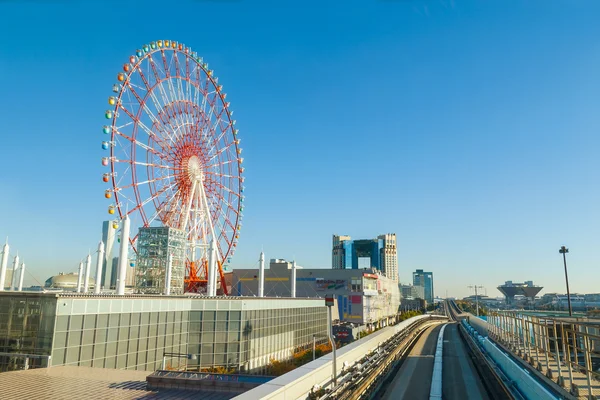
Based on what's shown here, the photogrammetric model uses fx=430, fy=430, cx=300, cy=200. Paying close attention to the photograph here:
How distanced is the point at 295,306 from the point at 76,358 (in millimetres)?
30695

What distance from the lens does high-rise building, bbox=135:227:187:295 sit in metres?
49.7

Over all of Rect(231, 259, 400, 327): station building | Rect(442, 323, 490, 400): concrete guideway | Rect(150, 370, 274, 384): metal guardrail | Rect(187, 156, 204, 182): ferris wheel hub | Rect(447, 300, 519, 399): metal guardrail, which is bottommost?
Rect(442, 323, 490, 400): concrete guideway

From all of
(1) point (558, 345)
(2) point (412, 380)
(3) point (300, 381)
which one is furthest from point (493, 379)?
(3) point (300, 381)

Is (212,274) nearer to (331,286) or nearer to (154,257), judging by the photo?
(154,257)

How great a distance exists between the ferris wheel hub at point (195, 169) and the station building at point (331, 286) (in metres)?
42.6

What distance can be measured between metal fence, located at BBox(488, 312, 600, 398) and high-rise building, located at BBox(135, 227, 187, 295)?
34.8 m

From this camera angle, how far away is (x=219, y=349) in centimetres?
3672

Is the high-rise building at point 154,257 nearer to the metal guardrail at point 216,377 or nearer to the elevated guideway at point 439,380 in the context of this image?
the elevated guideway at point 439,380

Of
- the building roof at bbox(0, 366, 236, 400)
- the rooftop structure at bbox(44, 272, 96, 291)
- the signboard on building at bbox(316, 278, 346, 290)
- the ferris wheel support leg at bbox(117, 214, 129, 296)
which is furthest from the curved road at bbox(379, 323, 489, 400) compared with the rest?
the rooftop structure at bbox(44, 272, 96, 291)

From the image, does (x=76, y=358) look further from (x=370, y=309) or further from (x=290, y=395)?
(x=370, y=309)

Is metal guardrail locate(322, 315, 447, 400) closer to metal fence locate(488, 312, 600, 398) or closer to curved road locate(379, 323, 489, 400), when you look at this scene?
curved road locate(379, 323, 489, 400)

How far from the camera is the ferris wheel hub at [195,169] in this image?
53.4 m

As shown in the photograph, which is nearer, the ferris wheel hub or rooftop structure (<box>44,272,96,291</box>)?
the ferris wheel hub

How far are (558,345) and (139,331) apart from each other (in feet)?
83.2
